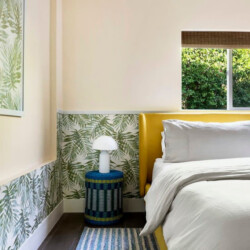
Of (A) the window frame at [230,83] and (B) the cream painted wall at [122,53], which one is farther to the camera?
(A) the window frame at [230,83]

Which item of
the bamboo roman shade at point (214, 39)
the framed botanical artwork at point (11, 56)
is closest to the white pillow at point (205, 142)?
the bamboo roman shade at point (214, 39)

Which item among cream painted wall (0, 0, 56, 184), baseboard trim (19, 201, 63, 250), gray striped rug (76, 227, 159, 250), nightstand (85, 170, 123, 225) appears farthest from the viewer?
nightstand (85, 170, 123, 225)

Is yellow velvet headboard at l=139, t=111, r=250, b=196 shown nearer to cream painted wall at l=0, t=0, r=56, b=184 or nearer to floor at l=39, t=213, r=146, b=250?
floor at l=39, t=213, r=146, b=250

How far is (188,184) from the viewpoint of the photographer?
1623 millimetres

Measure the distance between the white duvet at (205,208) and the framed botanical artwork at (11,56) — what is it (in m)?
1.11

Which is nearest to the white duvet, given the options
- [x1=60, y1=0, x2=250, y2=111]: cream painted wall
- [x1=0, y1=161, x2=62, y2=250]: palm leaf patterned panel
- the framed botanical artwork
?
[x1=0, y1=161, x2=62, y2=250]: palm leaf patterned panel

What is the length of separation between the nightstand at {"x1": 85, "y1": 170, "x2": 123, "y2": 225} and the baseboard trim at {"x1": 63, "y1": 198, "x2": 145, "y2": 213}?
37cm

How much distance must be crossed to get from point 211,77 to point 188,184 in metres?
2.10

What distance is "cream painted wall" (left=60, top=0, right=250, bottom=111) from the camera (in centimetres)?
320

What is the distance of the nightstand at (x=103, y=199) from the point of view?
2764 mm

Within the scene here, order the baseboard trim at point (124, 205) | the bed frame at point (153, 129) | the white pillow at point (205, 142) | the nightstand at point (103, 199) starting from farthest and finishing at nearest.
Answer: the baseboard trim at point (124, 205) → the bed frame at point (153, 129) → the nightstand at point (103, 199) → the white pillow at point (205, 142)

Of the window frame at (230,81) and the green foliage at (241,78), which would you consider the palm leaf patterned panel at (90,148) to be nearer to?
the window frame at (230,81)

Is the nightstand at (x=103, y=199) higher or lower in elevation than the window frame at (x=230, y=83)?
lower

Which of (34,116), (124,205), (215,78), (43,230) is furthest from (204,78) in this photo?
(43,230)
